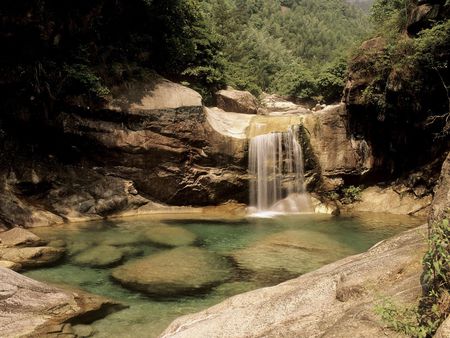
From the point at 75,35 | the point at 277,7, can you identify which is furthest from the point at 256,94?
the point at 277,7

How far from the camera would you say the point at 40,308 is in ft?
23.4

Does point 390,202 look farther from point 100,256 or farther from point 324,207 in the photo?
point 100,256

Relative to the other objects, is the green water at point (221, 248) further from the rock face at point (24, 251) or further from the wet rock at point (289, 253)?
the rock face at point (24, 251)

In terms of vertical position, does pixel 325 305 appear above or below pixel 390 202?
above

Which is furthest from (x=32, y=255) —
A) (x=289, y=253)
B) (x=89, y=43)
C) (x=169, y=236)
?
(x=89, y=43)

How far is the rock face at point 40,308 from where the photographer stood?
21.4 ft

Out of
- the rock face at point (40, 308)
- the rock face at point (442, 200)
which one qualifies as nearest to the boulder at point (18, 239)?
the rock face at point (40, 308)

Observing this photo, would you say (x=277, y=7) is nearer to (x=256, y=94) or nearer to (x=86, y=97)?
(x=256, y=94)

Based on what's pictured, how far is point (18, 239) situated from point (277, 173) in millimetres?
11227

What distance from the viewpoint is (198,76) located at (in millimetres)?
25781

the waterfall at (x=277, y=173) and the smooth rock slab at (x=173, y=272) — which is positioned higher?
the waterfall at (x=277, y=173)

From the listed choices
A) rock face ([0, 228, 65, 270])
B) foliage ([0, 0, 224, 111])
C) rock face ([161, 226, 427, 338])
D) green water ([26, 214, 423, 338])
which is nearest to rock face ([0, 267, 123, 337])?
green water ([26, 214, 423, 338])

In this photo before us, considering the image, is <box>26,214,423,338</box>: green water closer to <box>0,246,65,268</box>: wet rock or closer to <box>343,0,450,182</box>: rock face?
<box>0,246,65,268</box>: wet rock

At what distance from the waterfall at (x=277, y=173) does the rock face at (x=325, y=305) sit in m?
13.6
